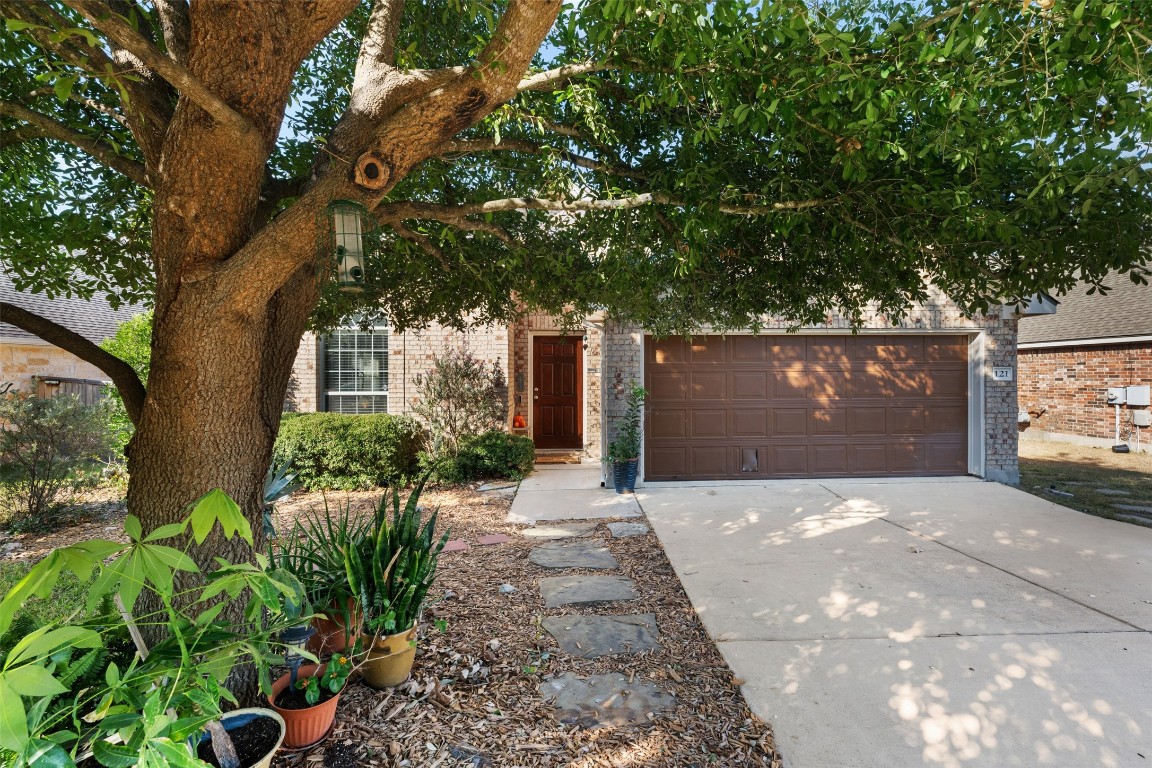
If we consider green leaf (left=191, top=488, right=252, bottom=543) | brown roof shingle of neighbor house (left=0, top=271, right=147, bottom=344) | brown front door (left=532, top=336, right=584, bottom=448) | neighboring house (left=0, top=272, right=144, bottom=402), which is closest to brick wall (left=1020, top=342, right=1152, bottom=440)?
brown front door (left=532, top=336, right=584, bottom=448)

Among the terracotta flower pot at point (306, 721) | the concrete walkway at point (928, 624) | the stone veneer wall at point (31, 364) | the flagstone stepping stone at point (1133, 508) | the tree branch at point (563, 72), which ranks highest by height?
the tree branch at point (563, 72)

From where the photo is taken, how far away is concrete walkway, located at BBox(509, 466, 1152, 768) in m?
2.35

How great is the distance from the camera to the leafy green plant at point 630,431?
7355 mm

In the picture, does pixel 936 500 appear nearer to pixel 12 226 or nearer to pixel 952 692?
pixel 952 692

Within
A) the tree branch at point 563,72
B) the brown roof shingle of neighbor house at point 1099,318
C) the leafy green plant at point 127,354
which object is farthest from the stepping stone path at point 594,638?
the brown roof shingle of neighbor house at point 1099,318

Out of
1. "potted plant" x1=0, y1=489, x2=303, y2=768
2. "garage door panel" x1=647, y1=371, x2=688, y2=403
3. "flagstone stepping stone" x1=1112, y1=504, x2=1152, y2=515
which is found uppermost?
"garage door panel" x1=647, y1=371, x2=688, y2=403

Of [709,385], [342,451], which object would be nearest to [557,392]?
[709,385]

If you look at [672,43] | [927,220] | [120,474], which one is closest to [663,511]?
[927,220]

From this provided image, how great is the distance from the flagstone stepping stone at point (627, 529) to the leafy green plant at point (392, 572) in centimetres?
284

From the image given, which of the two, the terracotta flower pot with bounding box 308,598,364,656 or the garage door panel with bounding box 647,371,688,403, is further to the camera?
the garage door panel with bounding box 647,371,688,403

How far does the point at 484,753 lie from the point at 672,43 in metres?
2.96

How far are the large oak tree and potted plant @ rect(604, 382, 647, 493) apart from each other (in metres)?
3.81

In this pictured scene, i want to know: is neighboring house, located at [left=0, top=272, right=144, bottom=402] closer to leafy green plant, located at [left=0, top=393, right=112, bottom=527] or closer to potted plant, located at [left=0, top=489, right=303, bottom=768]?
leafy green plant, located at [left=0, top=393, right=112, bottom=527]

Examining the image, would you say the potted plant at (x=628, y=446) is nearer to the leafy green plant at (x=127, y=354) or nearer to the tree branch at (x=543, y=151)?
the tree branch at (x=543, y=151)
